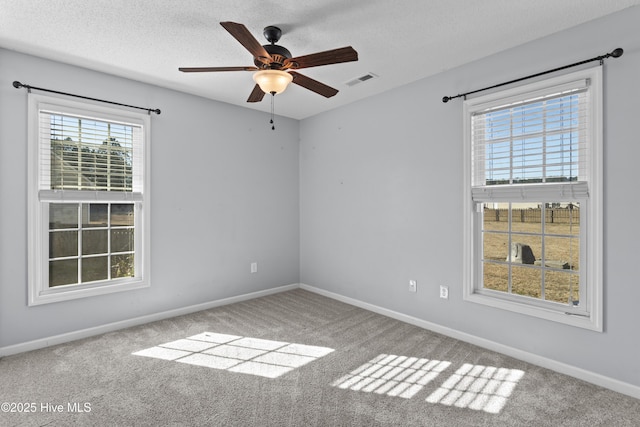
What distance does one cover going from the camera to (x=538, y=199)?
2.72 metres

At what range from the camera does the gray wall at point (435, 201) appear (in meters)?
2.30

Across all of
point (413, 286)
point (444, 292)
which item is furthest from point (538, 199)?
point (413, 286)

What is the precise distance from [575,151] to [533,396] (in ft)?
6.07

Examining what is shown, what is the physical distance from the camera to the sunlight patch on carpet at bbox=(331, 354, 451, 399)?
233 centimetres

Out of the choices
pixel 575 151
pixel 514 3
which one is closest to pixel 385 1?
pixel 514 3

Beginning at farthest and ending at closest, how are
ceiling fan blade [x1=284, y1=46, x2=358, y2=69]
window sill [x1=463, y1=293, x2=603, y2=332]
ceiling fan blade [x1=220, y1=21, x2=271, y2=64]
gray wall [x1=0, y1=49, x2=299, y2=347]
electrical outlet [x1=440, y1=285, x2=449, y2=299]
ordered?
electrical outlet [x1=440, y1=285, x2=449, y2=299] → gray wall [x1=0, y1=49, x2=299, y2=347] → window sill [x1=463, y1=293, x2=603, y2=332] → ceiling fan blade [x1=284, y1=46, x2=358, y2=69] → ceiling fan blade [x1=220, y1=21, x2=271, y2=64]

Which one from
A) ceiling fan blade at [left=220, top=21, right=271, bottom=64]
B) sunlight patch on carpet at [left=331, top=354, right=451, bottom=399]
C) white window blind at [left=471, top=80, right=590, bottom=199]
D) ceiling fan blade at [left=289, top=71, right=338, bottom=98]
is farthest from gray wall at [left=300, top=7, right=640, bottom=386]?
ceiling fan blade at [left=220, top=21, right=271, bottom=64]

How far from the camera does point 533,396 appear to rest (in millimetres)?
2252

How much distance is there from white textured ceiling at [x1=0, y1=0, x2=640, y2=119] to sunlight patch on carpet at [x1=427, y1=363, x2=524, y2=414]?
8.85 ft

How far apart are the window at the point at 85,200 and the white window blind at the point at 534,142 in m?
3.53

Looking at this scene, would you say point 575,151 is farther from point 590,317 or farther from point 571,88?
point 590,317

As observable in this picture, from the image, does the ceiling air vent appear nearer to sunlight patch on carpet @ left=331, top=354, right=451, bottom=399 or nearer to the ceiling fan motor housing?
the ceiling fan motor housing

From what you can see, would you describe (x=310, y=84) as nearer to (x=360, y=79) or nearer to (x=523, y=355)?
(x=360, y=79)

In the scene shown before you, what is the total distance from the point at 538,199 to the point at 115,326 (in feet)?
13.9
